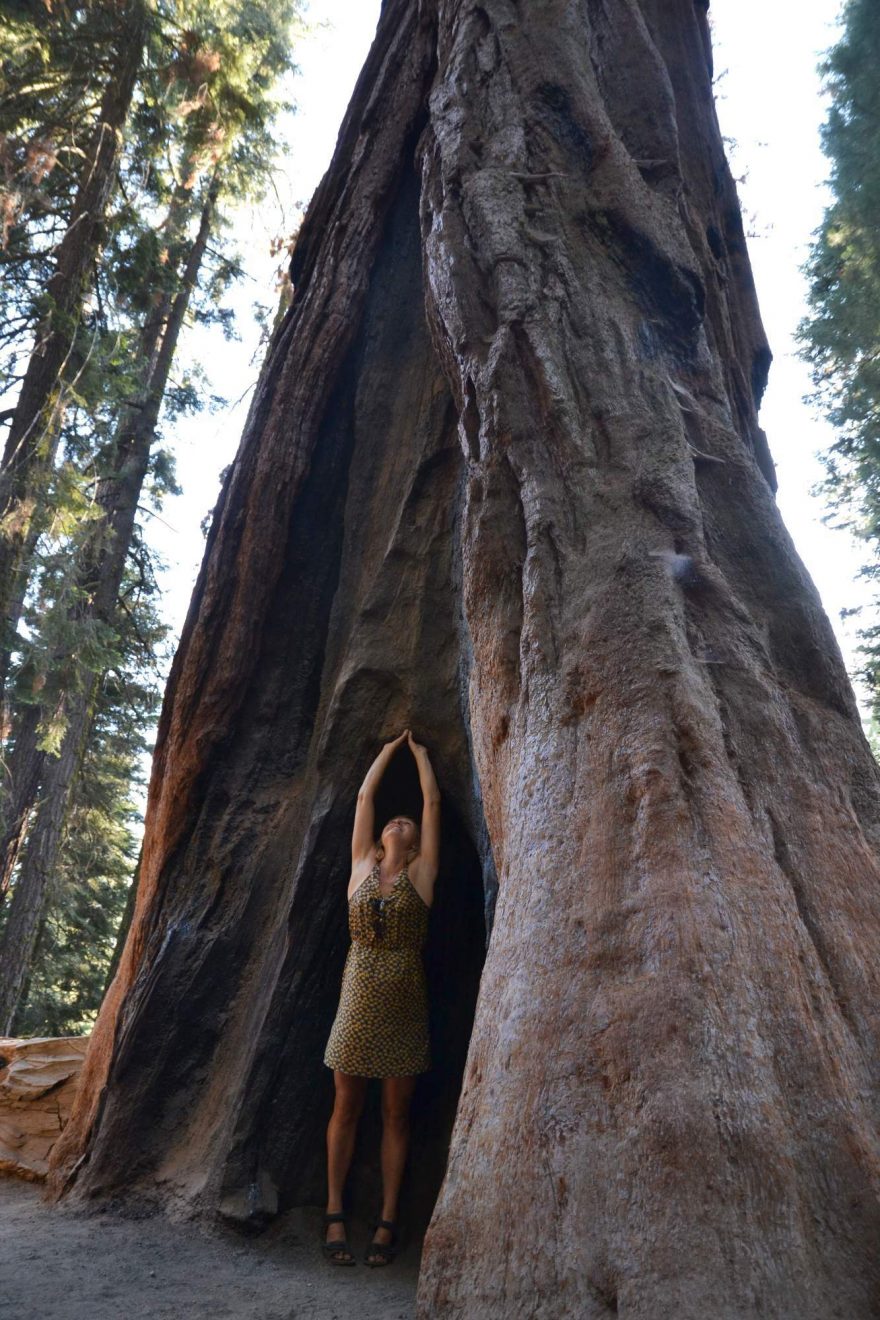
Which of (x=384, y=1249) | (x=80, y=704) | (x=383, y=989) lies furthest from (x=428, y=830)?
(x=80, y=704)

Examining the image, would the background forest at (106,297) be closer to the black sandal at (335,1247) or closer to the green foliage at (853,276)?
the green foliage at (853,276)

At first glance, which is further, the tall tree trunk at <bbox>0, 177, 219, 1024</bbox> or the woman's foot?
the tall tree trunk at <bbox>0, 177, 219, 1024</bbox>

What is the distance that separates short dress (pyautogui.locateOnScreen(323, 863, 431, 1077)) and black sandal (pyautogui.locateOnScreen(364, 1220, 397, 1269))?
639 millimetres

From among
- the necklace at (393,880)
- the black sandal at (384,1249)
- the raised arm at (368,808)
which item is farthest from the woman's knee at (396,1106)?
the raised arm at (368,808)

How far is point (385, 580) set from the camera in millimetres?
5969

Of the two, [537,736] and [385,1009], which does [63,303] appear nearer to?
[385,1009]

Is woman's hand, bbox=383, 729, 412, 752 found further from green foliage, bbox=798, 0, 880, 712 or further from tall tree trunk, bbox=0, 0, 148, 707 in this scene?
green foliage, bbox=798, 0, 880, 712

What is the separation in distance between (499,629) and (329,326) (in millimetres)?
3578

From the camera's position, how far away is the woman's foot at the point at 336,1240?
4238 millimetres

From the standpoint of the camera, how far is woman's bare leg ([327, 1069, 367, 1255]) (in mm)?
4500

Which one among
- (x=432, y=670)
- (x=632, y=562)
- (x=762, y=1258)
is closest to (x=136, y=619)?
(x=432, y=670)

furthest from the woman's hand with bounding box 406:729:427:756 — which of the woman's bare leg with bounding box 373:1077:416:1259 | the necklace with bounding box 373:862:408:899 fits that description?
the woman's bare leg with bounding box 373:1077:416:1259

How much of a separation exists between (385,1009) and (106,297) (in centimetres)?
916

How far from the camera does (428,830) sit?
5012 millimetres
